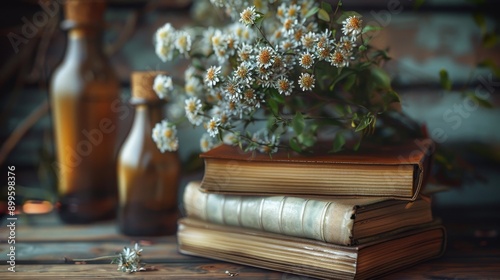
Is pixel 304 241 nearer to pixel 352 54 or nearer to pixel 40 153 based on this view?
pixel 352 54

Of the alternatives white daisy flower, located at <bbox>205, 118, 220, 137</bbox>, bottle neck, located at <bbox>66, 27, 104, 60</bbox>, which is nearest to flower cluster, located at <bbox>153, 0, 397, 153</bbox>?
white daisy flower, located at <bbox>205, 118, 220, 137</bbox>

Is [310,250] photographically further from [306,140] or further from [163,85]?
[163,85]

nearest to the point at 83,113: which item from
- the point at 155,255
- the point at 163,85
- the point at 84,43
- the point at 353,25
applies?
the point at 84,43

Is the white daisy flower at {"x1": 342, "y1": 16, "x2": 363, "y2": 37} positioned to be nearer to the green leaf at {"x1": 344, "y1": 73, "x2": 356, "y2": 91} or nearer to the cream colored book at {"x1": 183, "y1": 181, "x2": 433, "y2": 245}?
the green leaf at {"x1": 344, "y1": 73, "x2": 356, "y2": 91}

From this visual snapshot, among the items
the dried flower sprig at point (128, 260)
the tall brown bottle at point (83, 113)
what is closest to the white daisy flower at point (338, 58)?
the dried flower sprig at point (128, 260)

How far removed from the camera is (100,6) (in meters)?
1.29

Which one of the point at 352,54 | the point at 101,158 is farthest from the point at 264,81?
the point at 101,158

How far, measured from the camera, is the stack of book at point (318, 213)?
0.88 meters

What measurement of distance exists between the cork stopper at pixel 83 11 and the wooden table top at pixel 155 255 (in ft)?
1.38

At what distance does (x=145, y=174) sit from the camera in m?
1.15

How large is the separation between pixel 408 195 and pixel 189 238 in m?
0.37

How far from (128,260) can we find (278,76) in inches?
14.2

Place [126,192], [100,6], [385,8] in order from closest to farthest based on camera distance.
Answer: [126,192] < [100,6] < [385,8]

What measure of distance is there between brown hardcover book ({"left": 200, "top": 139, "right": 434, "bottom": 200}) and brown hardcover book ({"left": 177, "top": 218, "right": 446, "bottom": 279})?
7cm
